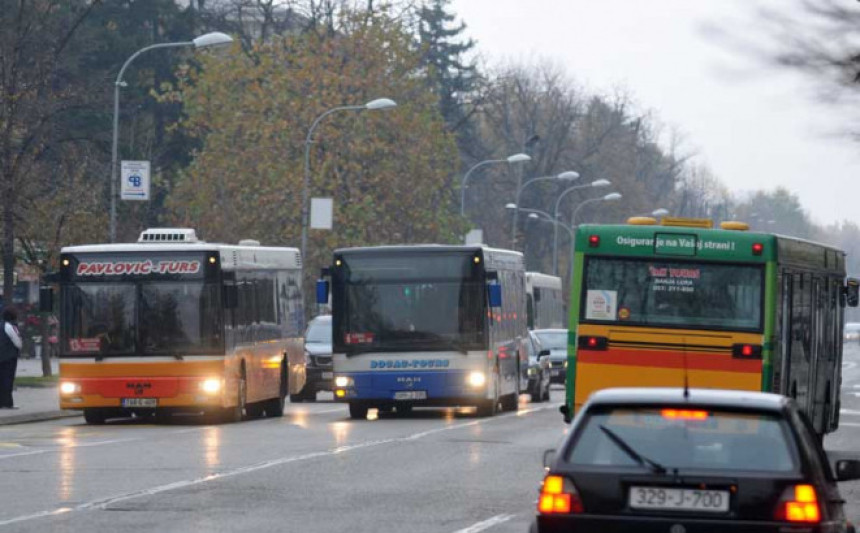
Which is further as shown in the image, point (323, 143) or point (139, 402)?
point (323, 143)

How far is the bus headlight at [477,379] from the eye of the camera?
108 feet

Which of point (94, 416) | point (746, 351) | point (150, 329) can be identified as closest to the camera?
point (746, 351)

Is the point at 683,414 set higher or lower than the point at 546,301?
higher

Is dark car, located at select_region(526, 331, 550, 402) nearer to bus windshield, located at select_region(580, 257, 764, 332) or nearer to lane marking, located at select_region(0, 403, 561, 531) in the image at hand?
lane marking, located at select_region(0, 403, 561, 531)

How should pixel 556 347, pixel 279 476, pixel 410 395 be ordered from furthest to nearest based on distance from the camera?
pixel 556 347, pixel 410 395, pixel 279 476

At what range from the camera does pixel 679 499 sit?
9711mm

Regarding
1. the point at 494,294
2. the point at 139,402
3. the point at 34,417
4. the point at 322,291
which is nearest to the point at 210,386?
the point at 139,402

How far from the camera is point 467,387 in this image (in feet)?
108

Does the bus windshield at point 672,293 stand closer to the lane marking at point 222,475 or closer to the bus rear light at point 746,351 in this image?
the bus rear light at point 746,351

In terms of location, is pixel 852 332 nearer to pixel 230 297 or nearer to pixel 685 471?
pixel 230 297

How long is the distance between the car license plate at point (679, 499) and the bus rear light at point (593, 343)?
470 inches

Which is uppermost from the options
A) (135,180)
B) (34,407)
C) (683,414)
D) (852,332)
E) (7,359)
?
(135,180)

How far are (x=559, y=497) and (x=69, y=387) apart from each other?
857 inches

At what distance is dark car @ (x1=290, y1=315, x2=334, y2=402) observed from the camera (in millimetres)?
42513
